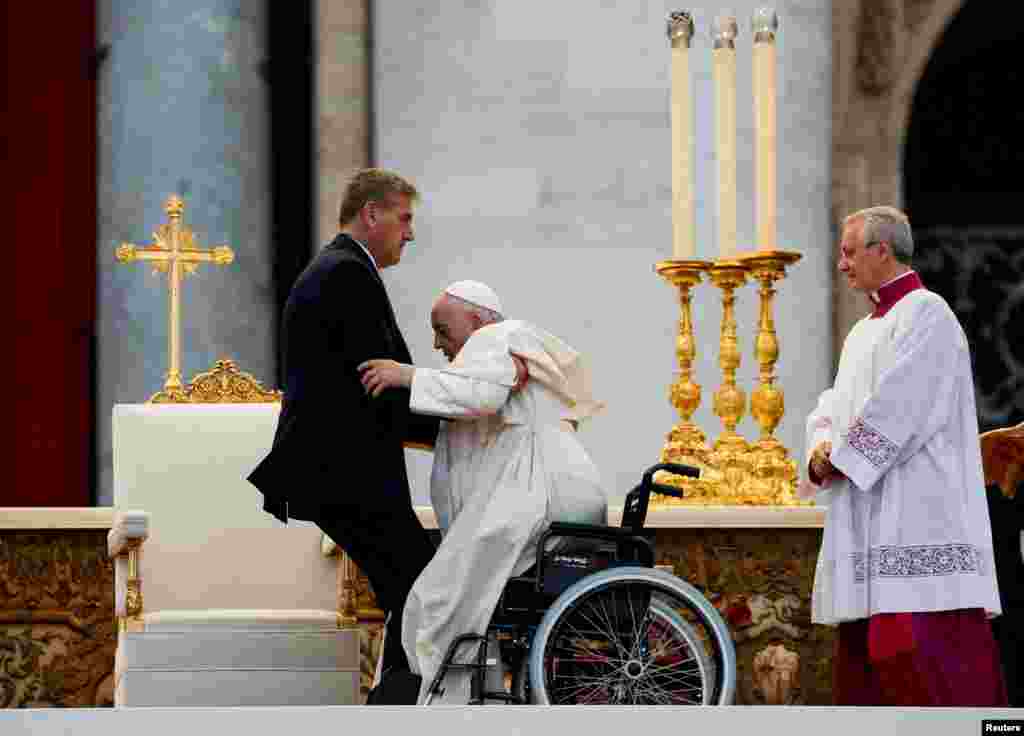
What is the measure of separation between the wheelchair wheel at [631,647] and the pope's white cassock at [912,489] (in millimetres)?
711

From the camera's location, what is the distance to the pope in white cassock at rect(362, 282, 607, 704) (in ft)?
23.9

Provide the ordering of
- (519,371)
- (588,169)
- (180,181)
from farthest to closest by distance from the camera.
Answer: (588,169) → (180,181) → (519,371)

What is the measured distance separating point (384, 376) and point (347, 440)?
0.70 feet

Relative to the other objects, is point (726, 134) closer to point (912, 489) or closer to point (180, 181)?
point (912, 489)

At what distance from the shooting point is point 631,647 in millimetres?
7074

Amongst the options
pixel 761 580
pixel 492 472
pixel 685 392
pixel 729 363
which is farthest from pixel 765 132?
pixel 492 472

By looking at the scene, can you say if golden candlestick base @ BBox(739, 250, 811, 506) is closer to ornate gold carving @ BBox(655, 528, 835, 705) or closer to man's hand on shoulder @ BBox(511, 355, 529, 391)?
ornate gold carving @ BBox(655, 528, 835, 705)

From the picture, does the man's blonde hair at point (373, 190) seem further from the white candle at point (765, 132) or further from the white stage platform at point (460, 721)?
the white stage platform at point (460, 721)

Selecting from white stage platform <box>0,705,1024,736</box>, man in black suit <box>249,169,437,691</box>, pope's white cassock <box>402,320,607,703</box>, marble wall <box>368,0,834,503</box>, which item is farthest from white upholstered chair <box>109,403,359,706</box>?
marble wall <box>368,0,834,503</box>

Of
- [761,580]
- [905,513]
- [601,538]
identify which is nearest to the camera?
[601,538]

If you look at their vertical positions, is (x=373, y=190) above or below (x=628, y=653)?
above

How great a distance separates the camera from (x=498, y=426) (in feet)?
24.8

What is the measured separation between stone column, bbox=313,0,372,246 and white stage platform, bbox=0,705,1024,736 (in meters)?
5.76

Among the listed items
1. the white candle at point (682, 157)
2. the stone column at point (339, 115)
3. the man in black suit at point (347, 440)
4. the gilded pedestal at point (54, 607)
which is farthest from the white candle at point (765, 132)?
the stone column at point (339, 115)
